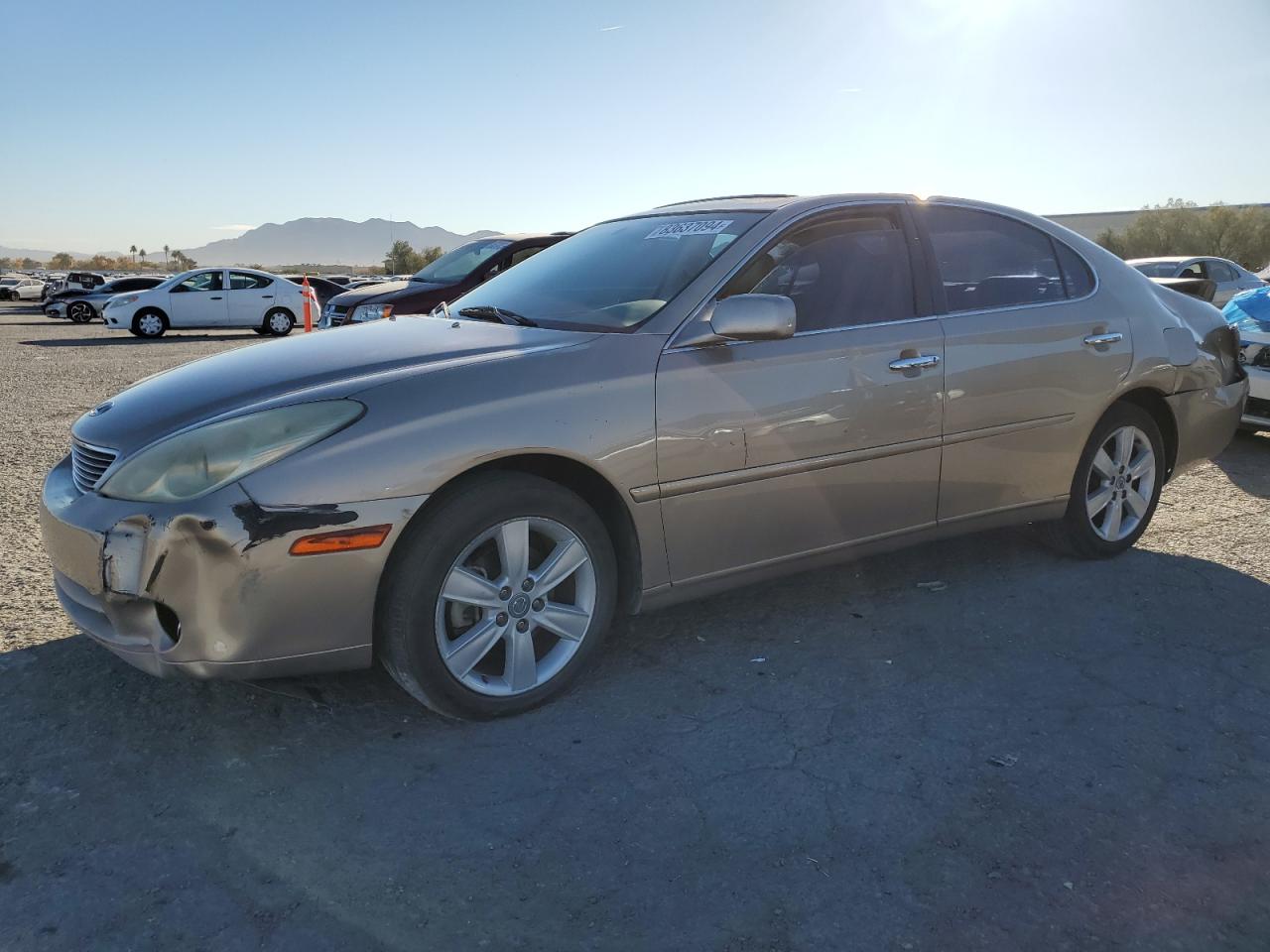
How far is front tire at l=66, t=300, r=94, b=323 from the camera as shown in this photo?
93.5 ft

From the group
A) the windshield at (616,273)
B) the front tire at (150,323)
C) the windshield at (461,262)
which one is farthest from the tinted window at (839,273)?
the front tire at (150,323)

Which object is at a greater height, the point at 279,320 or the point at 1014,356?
the point at 1014,356

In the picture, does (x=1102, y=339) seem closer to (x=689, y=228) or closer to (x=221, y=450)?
(x=689, y=228)

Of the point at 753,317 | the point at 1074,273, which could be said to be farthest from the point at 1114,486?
the point at 753,317

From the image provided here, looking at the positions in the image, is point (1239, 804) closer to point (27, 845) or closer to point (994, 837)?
point (994, 837)

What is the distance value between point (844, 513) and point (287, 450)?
201 centimetres

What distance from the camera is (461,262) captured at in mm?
11273

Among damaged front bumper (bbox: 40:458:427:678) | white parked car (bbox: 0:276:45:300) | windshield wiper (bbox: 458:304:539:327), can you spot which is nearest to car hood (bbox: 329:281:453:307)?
windshield wiper (bbox: 458:304:539:327)

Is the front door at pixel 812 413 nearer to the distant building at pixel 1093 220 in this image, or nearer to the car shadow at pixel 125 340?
the car shadow at pixel 125 340

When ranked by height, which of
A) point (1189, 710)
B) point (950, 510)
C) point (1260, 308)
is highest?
point (1260, 308)

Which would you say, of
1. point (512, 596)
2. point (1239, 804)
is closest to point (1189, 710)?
point (1239, 804)

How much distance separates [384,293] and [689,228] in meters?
7.91

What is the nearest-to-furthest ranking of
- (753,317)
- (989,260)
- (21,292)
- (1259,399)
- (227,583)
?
(227,583) → (753,317) → (989,260) → (1259,399) → (21,292)

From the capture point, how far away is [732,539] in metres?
3.46
